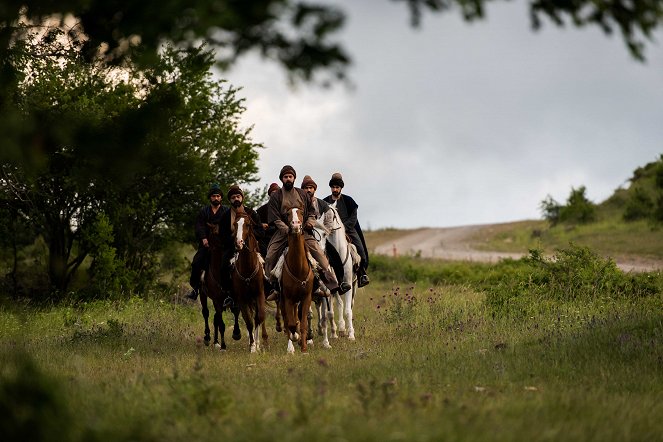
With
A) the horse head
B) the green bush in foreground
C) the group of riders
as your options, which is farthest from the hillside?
the horse head

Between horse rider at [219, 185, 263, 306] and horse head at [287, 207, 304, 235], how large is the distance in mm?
1255

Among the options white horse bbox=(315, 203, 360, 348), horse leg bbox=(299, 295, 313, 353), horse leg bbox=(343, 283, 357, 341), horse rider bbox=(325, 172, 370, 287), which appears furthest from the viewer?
horse rider bbox=(325, 172, 370, 287)

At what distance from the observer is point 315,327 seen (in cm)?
1933

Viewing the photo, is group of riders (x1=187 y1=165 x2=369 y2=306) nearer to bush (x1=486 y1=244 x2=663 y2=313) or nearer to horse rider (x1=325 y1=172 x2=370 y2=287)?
horse rider (x1=325 y1=172 x2=370 y2=287)

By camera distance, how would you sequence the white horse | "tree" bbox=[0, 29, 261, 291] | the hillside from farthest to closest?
the hillside → "tree" bbox=[0, 29, 261, 291] → the white horse

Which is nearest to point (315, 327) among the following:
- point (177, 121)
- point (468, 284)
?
point (468, 284)

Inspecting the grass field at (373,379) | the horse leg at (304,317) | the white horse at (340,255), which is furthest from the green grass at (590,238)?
the horse leg at (304,317)

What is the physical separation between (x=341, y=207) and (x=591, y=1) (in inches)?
401

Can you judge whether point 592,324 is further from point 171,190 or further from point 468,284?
point 171,190

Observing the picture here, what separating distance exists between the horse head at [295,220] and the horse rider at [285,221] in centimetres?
81

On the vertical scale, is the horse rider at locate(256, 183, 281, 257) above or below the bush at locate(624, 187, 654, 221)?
below

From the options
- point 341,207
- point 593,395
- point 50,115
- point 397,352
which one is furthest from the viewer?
point 341,207

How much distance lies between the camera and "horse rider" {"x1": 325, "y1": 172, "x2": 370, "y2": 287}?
16047 mm

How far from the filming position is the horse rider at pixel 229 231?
13922 mm
